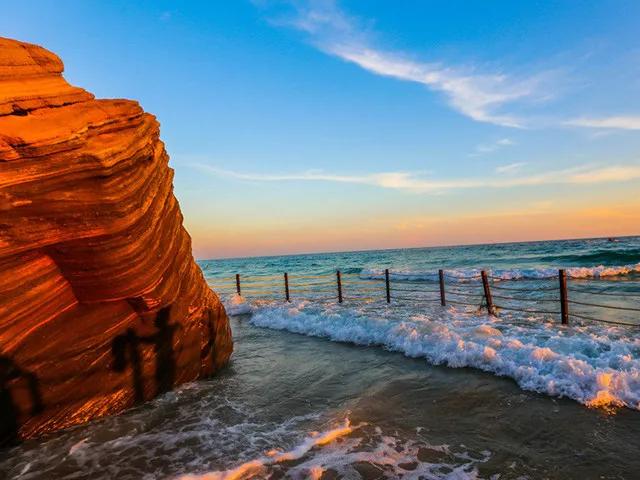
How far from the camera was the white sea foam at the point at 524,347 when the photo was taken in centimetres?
604

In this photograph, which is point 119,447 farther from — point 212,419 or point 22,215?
point 22,215

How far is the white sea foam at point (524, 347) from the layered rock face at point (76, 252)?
5366 mm

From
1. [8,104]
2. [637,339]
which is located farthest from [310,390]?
[637,339]

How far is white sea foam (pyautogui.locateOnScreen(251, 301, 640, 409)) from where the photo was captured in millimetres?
6039

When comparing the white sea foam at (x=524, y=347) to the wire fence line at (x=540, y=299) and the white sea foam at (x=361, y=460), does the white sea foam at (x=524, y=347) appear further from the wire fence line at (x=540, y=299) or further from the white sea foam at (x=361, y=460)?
the white sea foam at (x=361, y=460)

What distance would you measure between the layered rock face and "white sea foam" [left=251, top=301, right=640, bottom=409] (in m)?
5.37

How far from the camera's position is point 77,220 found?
15.0ft

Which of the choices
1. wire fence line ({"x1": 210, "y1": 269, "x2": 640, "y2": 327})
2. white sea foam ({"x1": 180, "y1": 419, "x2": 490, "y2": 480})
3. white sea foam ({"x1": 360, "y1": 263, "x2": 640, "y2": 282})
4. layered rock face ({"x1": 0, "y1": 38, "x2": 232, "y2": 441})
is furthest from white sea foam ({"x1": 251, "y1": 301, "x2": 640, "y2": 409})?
white sea foam ({"x1": 360, "y1": 263, "x2": 640, "y2": 282})

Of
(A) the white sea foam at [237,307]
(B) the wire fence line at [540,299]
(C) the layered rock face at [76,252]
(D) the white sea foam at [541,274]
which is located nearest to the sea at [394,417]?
(C) the layered rock face at [76,252]

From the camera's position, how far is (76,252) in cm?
488

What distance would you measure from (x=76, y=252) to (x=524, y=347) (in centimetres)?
780

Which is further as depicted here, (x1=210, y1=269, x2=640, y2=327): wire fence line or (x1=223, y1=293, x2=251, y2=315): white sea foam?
(x1=223, y1=293, x2=251, y2=315): white sea foam

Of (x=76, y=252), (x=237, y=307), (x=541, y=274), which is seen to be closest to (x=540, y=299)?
(x=237, y=307)

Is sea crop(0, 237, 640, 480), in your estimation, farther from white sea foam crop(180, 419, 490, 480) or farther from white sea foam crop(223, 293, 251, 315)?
white sea foam crop(223, 293, 251, 315)
